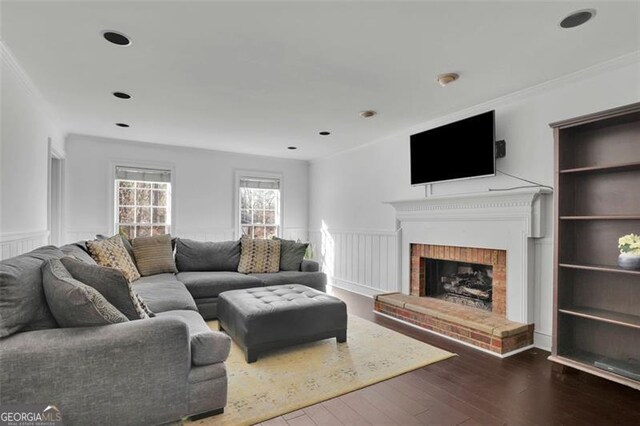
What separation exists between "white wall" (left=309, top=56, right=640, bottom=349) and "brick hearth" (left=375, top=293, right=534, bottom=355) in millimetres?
319

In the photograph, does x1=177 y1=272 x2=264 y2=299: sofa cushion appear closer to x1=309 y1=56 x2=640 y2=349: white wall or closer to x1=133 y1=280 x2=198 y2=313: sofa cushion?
x1=133 y1=280 x2=198 y2=313: sofa cushion

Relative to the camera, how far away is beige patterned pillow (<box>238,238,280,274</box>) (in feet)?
14.5

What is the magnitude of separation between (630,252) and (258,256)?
3.69 metres

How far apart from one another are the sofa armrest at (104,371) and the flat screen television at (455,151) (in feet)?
10.2

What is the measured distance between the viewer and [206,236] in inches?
231

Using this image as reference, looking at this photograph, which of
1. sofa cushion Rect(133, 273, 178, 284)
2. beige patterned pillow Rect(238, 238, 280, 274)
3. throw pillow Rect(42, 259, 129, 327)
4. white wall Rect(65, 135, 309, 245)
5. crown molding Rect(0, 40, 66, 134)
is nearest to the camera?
throw pillow Rect(42, 259, 129, 327)

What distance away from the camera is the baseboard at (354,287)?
5.06 metres

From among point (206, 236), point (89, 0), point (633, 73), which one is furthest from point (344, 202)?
point (89, 0)

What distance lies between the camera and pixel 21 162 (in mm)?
2840

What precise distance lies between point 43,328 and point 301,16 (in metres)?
2.17

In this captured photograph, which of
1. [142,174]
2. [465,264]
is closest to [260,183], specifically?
[142,174]

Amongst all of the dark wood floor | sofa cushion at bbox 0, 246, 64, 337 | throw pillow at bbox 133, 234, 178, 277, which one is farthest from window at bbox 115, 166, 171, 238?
the dark wood floor

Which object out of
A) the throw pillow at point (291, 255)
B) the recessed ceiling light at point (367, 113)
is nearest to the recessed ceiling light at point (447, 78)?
the recessed ceiling light at point (367, 113)

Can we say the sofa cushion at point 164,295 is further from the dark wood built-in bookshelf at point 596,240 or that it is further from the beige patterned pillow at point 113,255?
the dark wood built-in bookshelf at point 596,240
